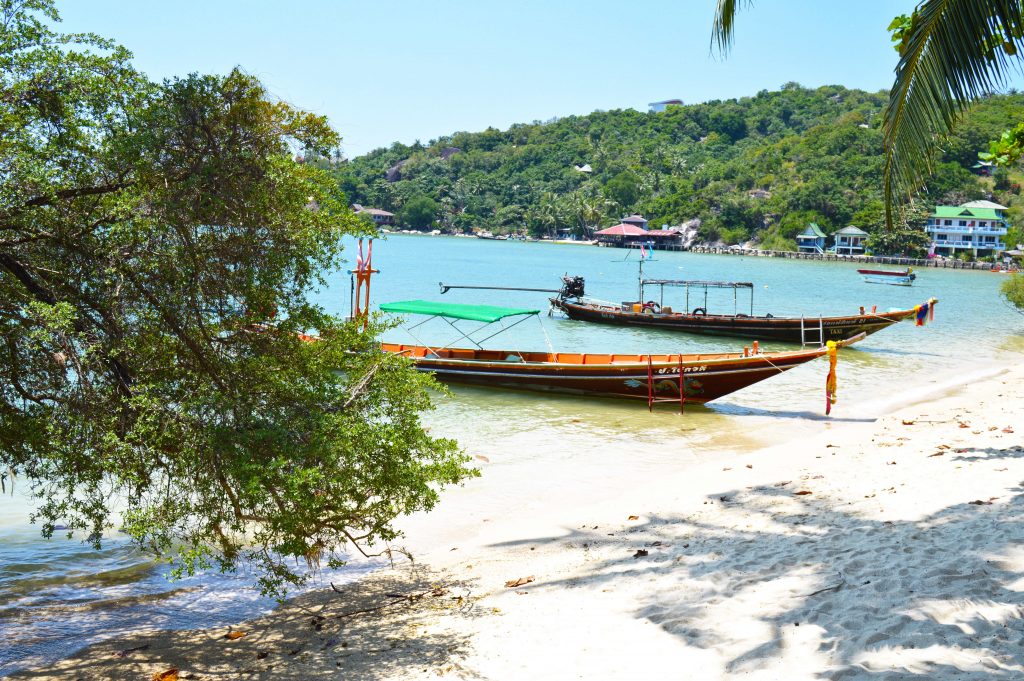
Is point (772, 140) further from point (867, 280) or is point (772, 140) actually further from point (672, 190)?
point (867, 280)

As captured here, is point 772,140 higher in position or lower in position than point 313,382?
higher

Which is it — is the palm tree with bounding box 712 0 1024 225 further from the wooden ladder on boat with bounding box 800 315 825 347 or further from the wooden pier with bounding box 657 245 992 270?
the wooden pier with bounding box 657 245 992 270

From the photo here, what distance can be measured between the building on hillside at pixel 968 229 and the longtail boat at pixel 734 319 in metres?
64.9

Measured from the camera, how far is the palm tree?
5.66m

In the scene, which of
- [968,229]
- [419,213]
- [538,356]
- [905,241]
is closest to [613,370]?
[538,356]

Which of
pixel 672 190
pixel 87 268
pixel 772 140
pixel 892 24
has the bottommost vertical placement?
pixel 87 268

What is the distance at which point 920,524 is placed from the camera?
6199 mm

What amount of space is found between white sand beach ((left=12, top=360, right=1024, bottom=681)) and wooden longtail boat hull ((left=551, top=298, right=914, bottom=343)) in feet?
55.6

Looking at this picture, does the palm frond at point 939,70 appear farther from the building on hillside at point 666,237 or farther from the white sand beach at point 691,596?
the building on hillside at point 666,237

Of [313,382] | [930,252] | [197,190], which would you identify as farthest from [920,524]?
[930,252]

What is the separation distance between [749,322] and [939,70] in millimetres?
22351

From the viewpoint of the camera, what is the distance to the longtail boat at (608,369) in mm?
15016

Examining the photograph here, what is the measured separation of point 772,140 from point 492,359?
130055 mm

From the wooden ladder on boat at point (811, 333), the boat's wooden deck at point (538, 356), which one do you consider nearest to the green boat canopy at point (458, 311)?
the boat's wooden deck at point (538, 356)
